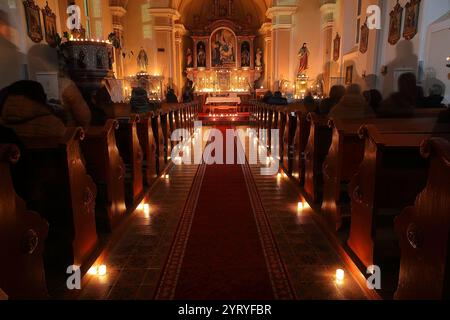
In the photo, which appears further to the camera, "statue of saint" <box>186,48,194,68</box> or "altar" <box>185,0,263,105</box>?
"statue of saint" <box>186,48,194,68</box>

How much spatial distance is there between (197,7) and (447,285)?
22244mm

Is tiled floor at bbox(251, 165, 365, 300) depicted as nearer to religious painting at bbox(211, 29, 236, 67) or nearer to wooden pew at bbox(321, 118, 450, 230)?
wooden pew at bbox(321, 118, 450, 230)

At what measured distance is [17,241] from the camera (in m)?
1.74

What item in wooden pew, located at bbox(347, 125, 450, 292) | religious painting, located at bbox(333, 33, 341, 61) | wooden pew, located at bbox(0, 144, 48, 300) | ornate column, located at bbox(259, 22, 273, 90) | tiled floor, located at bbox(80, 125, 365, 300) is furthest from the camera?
ornate column, located at bbox(259, 22, 273, 90)

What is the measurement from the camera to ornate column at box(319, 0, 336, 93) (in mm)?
14840

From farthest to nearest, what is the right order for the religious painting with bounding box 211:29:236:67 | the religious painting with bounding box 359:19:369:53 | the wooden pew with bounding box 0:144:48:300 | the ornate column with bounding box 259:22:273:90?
the religious painting with bounding box 211:29:236:67 → the ornate column with bounding box 259:22:273:90 → the religious painting with bounding box 359:19:369:53 → the wooden pew with bounding box 0:144:48:300

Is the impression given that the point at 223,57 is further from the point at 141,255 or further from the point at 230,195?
the point at 141,255

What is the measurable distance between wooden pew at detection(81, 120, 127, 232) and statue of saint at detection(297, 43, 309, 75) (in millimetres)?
14365

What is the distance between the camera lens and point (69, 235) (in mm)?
2438

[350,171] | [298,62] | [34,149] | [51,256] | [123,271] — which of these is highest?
[298,62]

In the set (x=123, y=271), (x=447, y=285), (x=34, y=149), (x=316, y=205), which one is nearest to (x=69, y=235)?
(x=123, y=271)

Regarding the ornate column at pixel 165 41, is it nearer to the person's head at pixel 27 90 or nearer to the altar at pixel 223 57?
the altar at pixel 223 57

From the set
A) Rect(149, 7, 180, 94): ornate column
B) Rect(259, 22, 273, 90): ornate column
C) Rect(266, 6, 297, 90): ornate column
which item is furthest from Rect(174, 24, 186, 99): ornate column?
Rect(266, 6, 297, 90): ornate column

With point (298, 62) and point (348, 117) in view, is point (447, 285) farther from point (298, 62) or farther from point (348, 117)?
point (298, 62)
